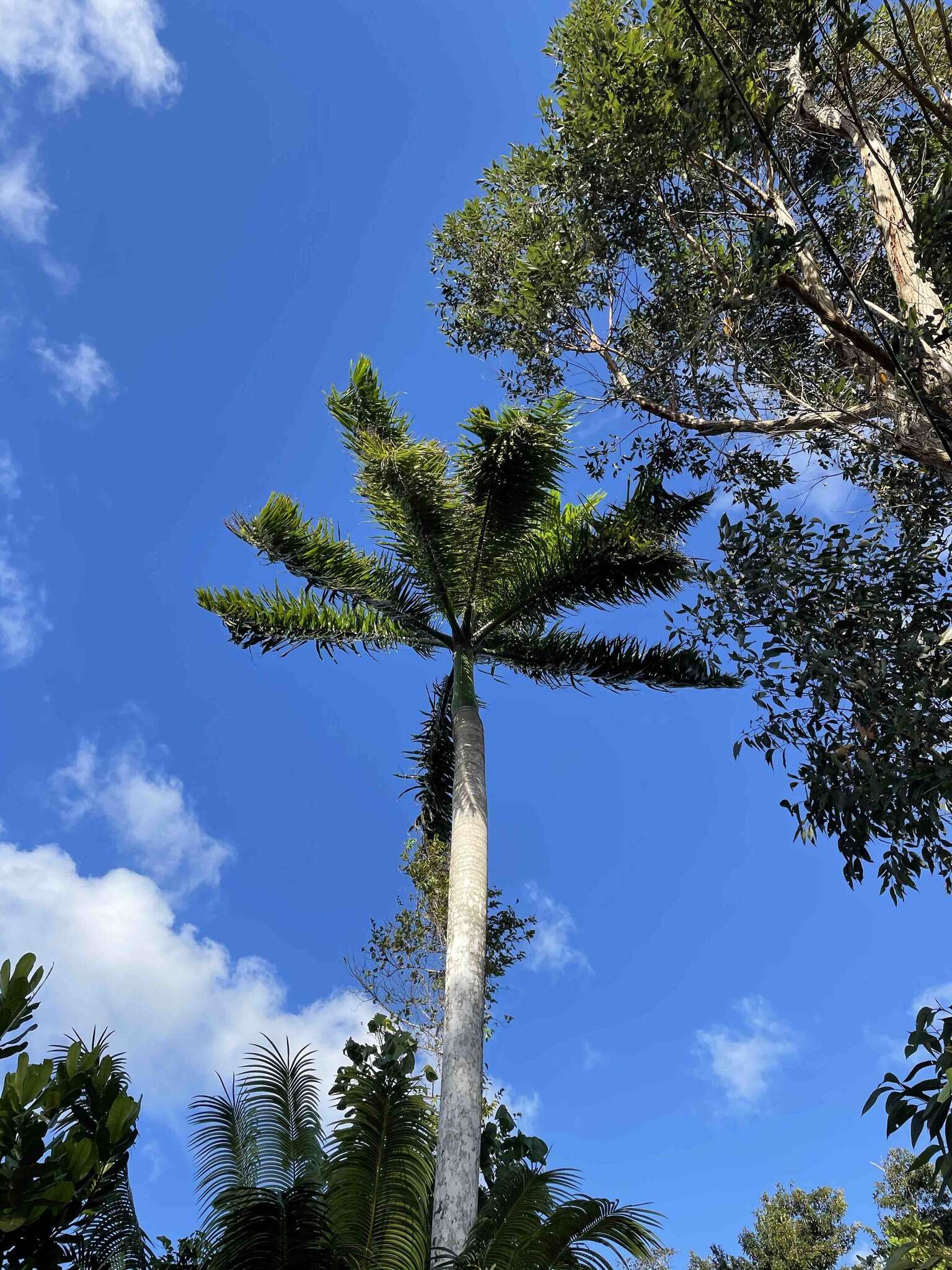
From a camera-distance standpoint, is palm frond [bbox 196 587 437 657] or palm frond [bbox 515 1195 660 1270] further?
palm frond [bbox 196 587 437 657]

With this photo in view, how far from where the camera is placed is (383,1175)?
6.51 meters

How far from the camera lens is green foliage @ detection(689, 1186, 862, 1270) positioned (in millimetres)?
18438

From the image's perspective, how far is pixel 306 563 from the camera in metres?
10.3

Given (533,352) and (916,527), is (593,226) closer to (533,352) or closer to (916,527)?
(533,352)

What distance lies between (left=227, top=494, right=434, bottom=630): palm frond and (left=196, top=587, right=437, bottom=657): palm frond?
0.53ft

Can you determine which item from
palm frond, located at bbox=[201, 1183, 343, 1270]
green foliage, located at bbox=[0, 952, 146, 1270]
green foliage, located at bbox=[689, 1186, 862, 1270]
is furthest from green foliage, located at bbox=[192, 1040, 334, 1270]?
green foliage, located at bbox=[689, 1186, 862, 1270]

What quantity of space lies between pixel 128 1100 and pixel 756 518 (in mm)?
5597

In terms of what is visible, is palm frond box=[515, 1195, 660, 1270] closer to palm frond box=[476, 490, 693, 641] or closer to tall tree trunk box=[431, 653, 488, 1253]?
tall tree trunk box=[431, 653, 488, 1253]

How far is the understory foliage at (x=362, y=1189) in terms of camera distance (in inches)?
221

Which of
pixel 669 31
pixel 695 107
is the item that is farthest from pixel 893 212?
pixel 669 31

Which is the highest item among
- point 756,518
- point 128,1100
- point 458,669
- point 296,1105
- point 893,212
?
point 893,212

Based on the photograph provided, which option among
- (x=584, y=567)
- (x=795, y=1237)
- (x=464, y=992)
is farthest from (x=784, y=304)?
(x=795, y=1237)

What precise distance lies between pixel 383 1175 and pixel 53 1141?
3.59m

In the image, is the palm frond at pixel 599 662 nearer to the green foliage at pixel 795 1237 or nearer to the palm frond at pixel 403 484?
the palm frond at pixel 403 484
